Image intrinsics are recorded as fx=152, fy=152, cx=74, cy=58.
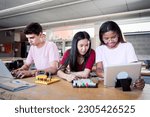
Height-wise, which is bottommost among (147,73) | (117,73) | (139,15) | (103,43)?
(147,73)

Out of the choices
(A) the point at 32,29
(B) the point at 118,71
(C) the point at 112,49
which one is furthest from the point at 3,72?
(C) the point at 112,49

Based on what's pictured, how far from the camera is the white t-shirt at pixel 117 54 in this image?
5.12ft

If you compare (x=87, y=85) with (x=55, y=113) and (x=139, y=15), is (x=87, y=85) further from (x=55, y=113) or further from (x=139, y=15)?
(x=139, y=15)

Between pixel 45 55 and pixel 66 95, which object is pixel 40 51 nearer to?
pixel 45 55

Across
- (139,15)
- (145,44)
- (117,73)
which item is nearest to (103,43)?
(117,73)

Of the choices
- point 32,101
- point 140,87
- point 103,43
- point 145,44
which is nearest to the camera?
point 32,101

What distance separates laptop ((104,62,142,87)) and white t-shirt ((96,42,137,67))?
45 centimetres

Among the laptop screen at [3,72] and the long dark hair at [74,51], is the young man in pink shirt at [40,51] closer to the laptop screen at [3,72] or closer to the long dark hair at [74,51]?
the long dark hair at [74,51]

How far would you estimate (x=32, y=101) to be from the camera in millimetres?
834

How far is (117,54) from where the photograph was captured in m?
1.61

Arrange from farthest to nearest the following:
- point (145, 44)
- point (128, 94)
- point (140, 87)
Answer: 1. point (145, 44)
2. point (140, 87)
3. point (128, 94)

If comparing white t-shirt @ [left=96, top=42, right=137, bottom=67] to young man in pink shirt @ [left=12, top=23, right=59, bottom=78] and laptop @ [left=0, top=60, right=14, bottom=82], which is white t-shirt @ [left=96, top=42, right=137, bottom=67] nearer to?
young man in pink shirt @ [left=12, top=23, right=59, bottom=78]

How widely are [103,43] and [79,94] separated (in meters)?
0.88

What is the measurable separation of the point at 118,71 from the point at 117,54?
1.91ft
